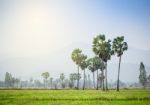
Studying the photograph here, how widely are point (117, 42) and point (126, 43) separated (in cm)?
382

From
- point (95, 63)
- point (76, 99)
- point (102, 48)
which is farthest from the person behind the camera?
point (95, 63)

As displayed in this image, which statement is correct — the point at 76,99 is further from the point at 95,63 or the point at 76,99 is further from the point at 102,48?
the point at 95,63

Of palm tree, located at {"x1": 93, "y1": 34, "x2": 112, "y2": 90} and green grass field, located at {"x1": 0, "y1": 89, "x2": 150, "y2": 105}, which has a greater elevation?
palm tree, located at {"x1": 93, "y1": 34, "x2": 112, "y2": 90}

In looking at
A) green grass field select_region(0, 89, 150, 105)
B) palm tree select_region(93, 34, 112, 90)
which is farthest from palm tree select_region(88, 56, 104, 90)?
green grass field select_region(0, 89, 150, 105)

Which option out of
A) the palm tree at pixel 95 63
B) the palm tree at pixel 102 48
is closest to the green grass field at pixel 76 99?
the palm tree at pixel 102 48

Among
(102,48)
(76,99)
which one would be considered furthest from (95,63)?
(76,99)

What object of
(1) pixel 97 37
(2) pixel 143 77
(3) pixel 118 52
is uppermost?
(1) pixel 97 37

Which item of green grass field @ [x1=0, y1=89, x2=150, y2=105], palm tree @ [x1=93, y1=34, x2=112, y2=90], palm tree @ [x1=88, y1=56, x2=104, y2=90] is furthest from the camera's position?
palm tree @ [x1=88, y1=56, x2=104, y2=90]

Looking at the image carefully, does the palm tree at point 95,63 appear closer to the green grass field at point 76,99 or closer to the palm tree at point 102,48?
the palm tree at point 102,48

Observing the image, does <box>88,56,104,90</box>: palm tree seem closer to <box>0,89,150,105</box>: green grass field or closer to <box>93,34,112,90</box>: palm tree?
<box>93,34,112,90</box>: palm tree

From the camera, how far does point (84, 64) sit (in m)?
137

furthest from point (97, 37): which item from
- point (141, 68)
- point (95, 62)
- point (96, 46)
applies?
point (141, 68)

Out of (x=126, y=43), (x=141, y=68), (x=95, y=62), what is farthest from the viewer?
(x=141, y=68)

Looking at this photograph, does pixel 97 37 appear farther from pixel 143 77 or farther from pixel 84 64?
pixel 143 77
